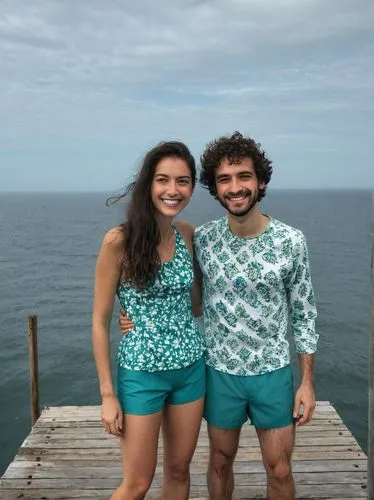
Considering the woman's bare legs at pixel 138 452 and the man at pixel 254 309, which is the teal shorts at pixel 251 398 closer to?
the man at pixel 254 309

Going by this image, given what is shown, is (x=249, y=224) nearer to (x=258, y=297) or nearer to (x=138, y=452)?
(x=258, y=297)

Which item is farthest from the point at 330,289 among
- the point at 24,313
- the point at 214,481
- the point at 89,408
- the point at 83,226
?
the point at 83,226

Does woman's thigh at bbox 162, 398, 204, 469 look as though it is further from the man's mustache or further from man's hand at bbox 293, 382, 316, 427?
the man's mustache

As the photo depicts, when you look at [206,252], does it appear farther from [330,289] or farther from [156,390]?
[330,289]

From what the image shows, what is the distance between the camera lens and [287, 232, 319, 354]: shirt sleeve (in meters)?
4.16

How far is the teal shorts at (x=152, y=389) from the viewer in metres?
3.88

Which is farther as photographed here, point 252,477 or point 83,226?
point 83,226

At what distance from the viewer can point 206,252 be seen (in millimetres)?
4328

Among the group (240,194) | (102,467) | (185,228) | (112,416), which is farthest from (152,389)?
(102,467)

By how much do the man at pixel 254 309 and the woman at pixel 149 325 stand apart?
29cm

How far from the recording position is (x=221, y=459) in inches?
178

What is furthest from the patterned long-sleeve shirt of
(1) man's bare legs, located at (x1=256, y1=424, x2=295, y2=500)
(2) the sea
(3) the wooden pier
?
(3) the wooden pier

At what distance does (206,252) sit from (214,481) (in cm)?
211

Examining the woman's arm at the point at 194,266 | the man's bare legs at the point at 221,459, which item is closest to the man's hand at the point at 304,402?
the man's bare legs at the point at 221,459
